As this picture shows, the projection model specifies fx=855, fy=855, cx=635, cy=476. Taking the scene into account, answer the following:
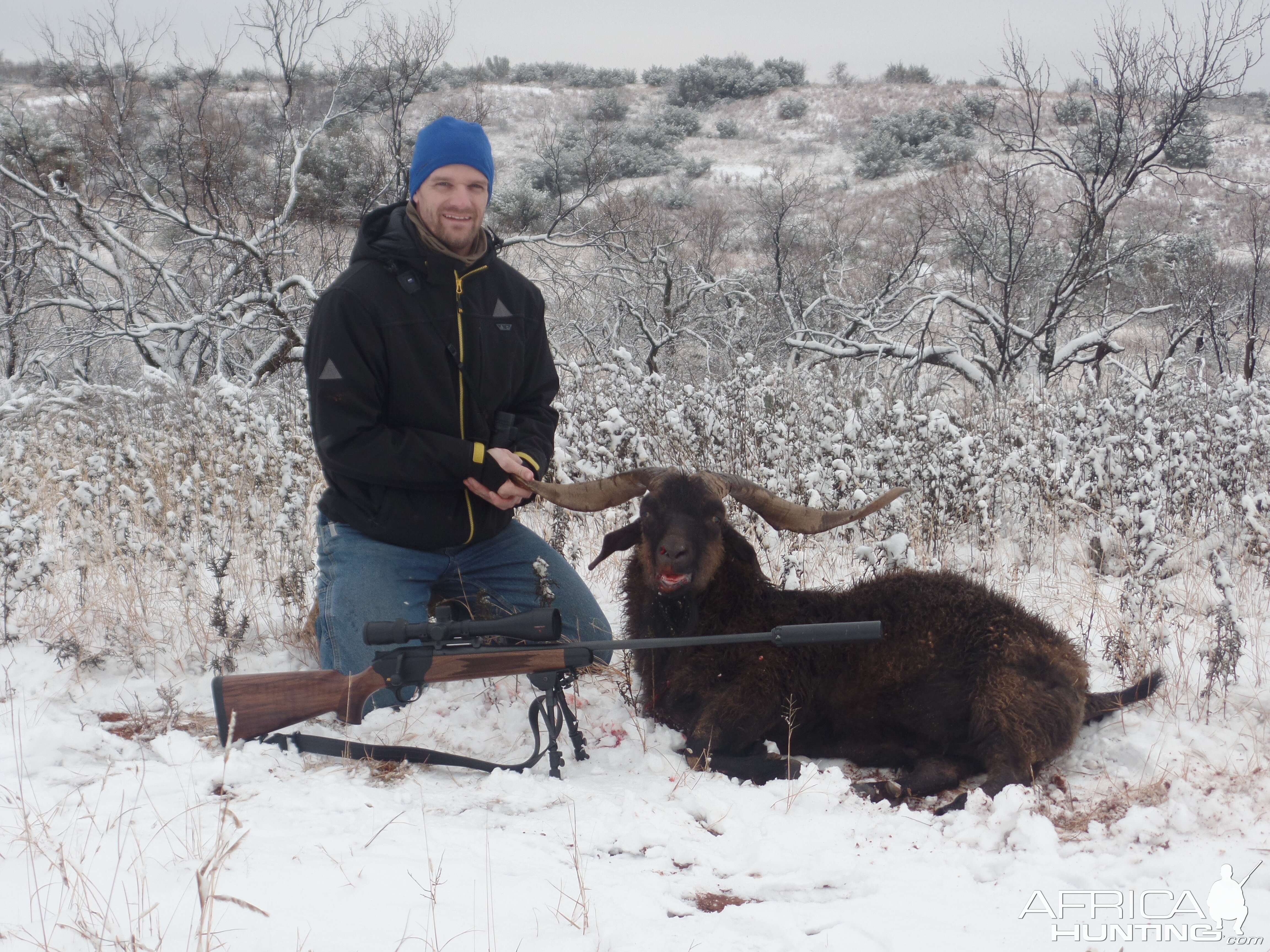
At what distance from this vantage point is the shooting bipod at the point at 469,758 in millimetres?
3252

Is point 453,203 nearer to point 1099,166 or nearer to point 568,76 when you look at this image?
point 1099,166

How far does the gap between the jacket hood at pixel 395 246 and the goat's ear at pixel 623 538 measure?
1474mm

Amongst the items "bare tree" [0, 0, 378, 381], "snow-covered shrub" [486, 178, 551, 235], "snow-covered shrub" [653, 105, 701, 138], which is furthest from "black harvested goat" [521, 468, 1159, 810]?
"snow-covered shrub" [653, 105, 701, 138]

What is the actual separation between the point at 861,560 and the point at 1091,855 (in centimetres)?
231

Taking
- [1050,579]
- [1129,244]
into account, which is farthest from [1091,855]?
[1129,244]

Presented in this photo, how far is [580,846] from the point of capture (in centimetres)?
269

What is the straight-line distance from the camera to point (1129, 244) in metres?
13.2

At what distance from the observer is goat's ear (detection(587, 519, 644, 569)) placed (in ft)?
13.0

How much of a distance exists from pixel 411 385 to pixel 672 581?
60.4 inches

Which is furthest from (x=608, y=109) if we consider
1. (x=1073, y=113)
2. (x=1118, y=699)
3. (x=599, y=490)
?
(x=1118, y=699)

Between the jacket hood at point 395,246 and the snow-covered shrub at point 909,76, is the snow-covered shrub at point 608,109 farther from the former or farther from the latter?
the jacket hood at point 395,246

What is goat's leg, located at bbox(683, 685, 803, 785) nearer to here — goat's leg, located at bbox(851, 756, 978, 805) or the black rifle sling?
goat's leg, located at bbox(851, 756, 978, 805)

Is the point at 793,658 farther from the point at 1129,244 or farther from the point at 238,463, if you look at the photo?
the point at 1129,244

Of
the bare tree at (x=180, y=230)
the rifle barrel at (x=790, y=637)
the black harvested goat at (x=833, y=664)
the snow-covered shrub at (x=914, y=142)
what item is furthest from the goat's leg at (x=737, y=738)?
the snow-covered shrub at (x=914, y=142)
